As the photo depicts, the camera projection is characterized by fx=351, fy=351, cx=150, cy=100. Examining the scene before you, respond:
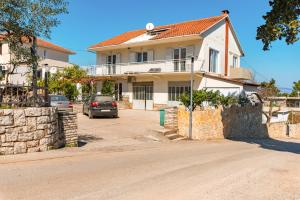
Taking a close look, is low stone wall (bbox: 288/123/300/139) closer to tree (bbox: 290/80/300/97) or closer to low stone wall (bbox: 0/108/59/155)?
tree (bbox: 290/80/300/97)

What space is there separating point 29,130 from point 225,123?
14.1 metres

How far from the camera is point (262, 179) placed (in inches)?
336

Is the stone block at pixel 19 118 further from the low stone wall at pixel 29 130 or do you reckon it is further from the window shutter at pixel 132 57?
the window shutter at pixel 132 57

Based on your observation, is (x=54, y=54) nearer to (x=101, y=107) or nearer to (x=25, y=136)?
(x=101, y=107)

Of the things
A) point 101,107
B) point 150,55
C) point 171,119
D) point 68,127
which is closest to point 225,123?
point 171,119

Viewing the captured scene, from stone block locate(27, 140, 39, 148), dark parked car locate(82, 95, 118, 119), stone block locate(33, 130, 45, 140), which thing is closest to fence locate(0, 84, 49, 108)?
stone block locate(33, 130, 45, 140)

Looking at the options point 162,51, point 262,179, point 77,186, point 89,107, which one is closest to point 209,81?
point 162,51

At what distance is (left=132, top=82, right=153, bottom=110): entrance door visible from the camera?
34875mm

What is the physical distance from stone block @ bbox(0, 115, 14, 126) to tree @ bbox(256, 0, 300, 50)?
34.5ft

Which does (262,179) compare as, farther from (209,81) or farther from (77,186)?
(209,81)

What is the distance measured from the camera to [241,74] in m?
34.6

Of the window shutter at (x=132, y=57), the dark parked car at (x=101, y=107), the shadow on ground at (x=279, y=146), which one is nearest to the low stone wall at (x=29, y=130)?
the shadow on ground at (x=279, y=146)

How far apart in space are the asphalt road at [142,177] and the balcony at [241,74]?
75.9 feet

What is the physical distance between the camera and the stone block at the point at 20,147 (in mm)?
10992
